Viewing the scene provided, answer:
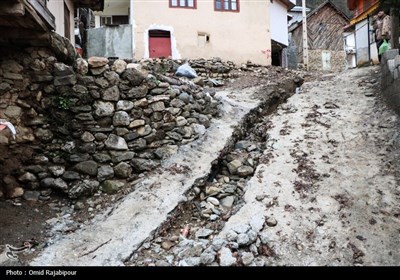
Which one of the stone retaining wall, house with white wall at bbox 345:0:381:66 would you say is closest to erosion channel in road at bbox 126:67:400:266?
the stone retaining wall

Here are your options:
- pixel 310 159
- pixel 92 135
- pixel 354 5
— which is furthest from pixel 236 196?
pixel 354 5

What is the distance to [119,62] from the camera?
6.57 m

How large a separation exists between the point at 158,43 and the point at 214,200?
12869 millimetres

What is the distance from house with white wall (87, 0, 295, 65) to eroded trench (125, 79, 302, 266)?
9.92 meters

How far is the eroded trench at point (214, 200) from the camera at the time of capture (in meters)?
4.50

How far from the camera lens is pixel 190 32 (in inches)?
669

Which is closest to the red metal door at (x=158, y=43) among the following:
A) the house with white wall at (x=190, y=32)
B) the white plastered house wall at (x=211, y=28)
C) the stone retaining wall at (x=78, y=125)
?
the house with white wall at (x=190, y=32)

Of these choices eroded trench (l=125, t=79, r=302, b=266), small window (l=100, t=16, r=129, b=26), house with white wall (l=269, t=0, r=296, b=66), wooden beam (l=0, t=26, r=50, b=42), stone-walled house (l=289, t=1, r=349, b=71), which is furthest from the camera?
stone-walled house (l=289, t=1, r=349, b=71)

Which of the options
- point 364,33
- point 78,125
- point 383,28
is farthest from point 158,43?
point 78,125

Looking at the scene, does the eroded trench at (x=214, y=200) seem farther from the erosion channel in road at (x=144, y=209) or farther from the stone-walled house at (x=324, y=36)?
the stone-walled house at (x=324, y=36)

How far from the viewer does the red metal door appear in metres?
16.7

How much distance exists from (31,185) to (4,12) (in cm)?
290

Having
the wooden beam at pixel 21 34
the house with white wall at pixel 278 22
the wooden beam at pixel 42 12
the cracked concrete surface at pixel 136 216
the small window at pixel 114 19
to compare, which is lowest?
the cracked concrete surface at pixel 136 216

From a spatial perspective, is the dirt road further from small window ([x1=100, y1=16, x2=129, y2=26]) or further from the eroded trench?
small window ([x1=100, y1=16, x2=129, y2=26])
